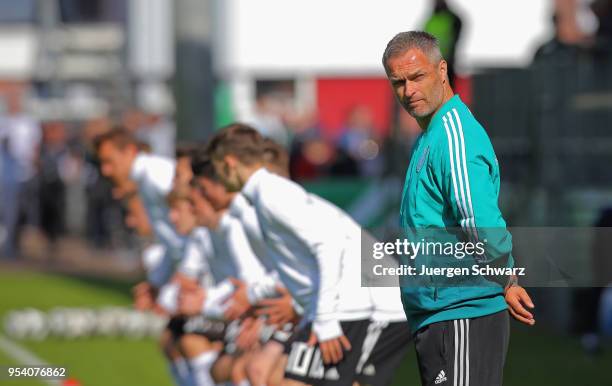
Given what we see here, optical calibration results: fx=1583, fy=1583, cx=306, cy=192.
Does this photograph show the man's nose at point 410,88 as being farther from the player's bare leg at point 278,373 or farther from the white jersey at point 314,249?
the player's bare leg at point 278,373

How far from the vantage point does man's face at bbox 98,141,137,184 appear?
11.6 m

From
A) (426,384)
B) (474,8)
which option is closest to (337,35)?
(474,8)

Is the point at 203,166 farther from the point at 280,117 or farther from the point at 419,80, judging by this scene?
the point at 280,117

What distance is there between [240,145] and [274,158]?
1.44 ft

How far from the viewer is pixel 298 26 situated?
36.4 m

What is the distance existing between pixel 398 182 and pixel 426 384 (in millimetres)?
10494

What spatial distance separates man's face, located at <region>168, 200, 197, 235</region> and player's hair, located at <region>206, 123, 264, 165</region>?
198 centimetres

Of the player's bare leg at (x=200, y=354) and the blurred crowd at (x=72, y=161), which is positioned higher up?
the player's bare leg at (x=200, y=354)

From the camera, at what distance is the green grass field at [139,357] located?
855 cm

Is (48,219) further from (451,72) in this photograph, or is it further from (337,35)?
(451,72)

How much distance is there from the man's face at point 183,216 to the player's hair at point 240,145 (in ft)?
6.50

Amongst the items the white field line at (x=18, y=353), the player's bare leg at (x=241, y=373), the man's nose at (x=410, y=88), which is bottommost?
the white field line at (x=18, y=353)

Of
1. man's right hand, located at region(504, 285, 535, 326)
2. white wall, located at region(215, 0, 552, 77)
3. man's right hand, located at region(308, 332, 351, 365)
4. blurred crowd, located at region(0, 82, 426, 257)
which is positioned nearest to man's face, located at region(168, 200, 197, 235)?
man's right hand, located at region(308, 332, 351, 365)

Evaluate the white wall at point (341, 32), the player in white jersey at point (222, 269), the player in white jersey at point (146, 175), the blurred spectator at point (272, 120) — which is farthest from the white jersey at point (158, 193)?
the white wall at point (341, 32)
